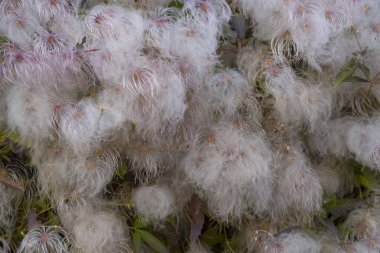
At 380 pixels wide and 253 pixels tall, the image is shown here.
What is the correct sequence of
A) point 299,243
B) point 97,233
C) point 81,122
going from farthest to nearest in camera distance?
point 299,243
point 97,233
point 81,122

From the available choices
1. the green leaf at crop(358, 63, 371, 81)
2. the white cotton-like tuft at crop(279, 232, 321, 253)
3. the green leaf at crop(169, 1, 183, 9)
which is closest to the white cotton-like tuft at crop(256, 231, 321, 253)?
the white cotton-like tuft at crop(279, 232, 321, 253)

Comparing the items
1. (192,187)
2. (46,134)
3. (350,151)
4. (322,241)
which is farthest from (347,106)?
(46,134)

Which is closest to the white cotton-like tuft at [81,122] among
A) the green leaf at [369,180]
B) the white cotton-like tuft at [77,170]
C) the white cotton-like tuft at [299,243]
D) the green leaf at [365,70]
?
the white cotton-like tuft at [77,170]

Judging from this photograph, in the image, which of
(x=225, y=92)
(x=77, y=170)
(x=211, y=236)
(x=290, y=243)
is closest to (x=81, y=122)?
(x=77, y=170)

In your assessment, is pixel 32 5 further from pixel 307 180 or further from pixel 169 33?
pixel 307 180

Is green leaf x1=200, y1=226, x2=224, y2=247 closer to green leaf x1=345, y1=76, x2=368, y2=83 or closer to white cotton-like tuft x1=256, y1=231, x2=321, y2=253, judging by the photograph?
white cotton-like tuft x1=256, y1=231, x2=321, y2=253

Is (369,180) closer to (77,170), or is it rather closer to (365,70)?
(365,70)
